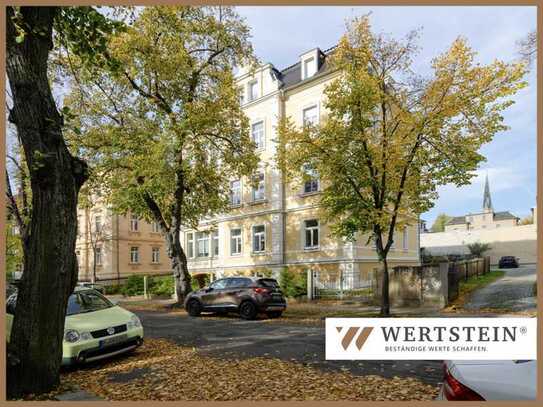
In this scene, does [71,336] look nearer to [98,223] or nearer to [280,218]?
[280,218]

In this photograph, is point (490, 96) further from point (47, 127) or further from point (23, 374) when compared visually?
point (23, 374)

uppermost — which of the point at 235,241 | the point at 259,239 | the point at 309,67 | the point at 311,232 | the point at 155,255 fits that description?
the point at 309,67

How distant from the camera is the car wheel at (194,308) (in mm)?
17266

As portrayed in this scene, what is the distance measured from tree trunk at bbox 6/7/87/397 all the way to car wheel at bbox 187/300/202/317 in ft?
36.5

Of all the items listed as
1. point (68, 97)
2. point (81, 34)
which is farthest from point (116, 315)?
point (68, 97)

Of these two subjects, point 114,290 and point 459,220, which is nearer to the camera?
point 114,290

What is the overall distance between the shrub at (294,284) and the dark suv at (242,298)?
213 inches

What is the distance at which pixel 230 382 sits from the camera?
6680 mm

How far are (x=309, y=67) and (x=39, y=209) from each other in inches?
991

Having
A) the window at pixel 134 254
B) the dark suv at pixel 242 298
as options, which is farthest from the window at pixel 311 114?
the window at pixel 134 254

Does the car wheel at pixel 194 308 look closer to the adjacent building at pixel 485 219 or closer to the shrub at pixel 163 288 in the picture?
the shrub at pixel 163 288

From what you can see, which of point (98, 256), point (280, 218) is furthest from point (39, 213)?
point (98, 256)

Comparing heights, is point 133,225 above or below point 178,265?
above

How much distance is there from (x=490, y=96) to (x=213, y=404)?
11748 mm
